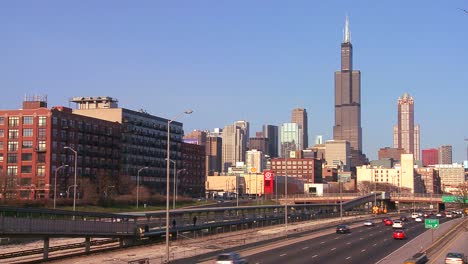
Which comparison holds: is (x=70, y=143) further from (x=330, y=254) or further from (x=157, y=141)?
(x=330, y=254)

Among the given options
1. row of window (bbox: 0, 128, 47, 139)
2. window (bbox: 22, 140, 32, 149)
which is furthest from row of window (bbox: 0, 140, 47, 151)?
row of window (bbox: 0, 128, 47, 139)

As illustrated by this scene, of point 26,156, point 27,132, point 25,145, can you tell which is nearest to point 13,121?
point 27,132

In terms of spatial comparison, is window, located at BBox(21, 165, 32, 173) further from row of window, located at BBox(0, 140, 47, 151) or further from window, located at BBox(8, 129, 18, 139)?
window, located at BBox(8, 129, 18, 139)

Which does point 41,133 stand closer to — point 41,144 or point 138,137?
point 41,144

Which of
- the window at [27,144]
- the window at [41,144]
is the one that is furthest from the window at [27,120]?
the window at [41,144]

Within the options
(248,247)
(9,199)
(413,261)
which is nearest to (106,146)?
(9,199)

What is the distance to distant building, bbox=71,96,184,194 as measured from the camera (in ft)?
567

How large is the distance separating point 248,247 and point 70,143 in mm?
82540

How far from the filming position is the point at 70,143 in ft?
474

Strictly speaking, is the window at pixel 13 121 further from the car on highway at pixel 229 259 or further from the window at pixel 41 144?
the car on highway at pixel 229 259

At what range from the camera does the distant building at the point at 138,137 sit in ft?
567

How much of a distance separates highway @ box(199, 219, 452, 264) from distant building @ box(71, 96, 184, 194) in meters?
90.3

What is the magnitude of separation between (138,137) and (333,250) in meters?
115

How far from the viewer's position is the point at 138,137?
178125mm
